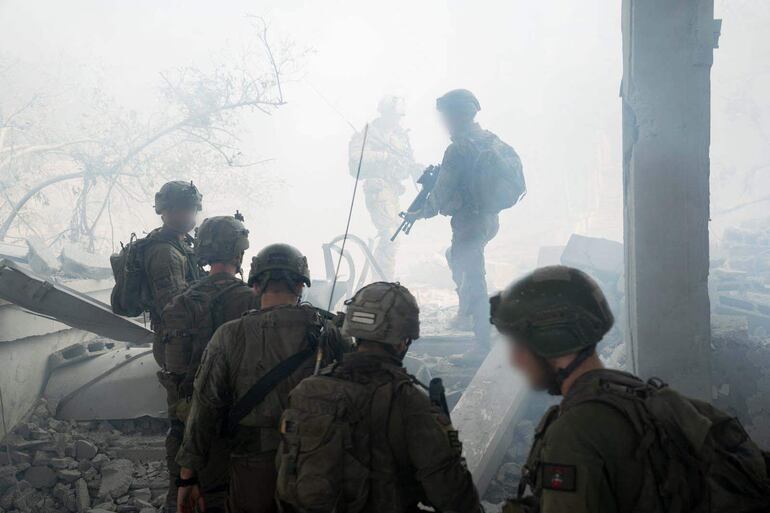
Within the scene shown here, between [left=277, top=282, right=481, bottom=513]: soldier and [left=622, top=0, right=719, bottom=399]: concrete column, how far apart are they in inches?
86.4

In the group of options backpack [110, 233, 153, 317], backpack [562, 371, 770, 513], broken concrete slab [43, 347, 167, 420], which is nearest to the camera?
backpack [562, 371, 770, 513]

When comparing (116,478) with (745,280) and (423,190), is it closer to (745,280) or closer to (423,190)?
(423,190)

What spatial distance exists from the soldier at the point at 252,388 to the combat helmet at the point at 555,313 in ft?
3.46

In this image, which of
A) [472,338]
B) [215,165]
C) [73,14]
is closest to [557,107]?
[73,14]

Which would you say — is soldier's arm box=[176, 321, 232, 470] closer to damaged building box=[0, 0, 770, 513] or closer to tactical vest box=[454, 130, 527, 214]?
damaged building box=[0, 0, 770, 513]

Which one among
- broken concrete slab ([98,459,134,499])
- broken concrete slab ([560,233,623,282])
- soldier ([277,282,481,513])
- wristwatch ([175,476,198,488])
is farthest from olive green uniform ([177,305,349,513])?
broken concrete slab ([560,233,623,282])

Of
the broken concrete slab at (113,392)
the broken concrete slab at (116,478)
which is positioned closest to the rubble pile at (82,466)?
the broken concrete slab at (116,478)

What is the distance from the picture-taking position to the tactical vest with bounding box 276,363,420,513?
1723 mm

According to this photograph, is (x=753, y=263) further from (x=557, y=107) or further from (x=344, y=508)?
(x=557, y=107)

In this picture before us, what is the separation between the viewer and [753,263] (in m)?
12.5

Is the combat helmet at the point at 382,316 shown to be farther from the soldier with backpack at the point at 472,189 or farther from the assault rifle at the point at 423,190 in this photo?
the assault rifle at the point at 423,190

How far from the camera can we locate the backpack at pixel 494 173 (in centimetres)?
534

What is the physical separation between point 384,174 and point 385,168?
0.15 m

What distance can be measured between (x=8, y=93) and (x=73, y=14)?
63.4 ft
